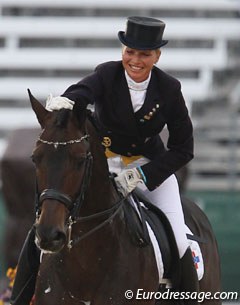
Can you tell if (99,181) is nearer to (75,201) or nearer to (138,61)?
(75,201)

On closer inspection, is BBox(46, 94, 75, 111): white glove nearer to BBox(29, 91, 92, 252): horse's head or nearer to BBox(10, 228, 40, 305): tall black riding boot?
BBox(29, 91, 92, 252): horse's head

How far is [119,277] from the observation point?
4.12 m

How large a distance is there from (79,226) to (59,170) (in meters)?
0.43

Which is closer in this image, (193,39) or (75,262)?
(75,262)

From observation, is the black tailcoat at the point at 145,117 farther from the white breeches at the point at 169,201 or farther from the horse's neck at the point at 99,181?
the horse's neck at the point at 99,181

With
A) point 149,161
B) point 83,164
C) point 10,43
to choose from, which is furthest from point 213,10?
point 83,164

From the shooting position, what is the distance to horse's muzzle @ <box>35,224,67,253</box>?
3598mm

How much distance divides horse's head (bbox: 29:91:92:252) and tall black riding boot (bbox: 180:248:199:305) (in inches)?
36.4

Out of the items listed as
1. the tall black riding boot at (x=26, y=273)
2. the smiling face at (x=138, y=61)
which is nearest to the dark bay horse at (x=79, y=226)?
the tall black riding boot at (x=26, y=273)

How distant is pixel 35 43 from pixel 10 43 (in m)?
0.33

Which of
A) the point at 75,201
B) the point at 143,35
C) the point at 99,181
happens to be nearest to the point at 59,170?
the point at 75,201

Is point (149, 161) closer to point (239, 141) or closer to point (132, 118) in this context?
point (132, 118)

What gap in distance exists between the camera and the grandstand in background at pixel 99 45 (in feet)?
40.3

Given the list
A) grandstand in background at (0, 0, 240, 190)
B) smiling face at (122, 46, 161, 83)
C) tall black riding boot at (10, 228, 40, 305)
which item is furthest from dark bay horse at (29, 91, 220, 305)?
grandstand in background at (0, 0, 240, 190)
